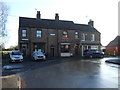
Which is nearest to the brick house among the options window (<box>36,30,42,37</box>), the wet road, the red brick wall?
window (<box>36,30,42,37</box>)

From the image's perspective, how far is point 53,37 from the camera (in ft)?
105

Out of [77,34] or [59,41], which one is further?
[77,34]

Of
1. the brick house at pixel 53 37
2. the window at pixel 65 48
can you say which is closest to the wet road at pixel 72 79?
the brick house at pixel 53 37

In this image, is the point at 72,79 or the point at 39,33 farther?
the point at 39,33

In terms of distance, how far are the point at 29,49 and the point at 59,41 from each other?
7343mm

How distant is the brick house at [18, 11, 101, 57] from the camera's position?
2941 cm

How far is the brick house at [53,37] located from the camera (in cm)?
2941

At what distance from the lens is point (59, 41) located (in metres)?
32.2

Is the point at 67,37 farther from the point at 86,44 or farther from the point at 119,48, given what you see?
the point at 119,48

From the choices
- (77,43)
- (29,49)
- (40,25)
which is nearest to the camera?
(29,49)

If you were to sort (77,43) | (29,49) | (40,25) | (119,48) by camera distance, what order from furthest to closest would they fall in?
(119,48) → (77,43) → (40,25) → (29,49)

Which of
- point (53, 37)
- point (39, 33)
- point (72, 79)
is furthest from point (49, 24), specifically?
point (72, 79)

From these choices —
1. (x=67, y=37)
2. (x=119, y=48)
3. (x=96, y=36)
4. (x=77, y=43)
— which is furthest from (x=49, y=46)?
(x=119, y=48)

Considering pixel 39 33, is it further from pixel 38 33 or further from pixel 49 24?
pixel 49 24
